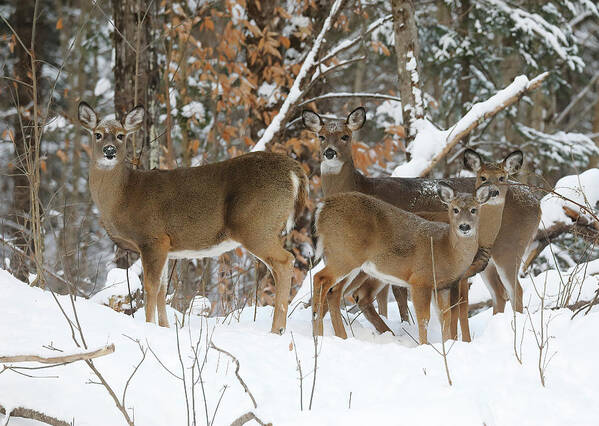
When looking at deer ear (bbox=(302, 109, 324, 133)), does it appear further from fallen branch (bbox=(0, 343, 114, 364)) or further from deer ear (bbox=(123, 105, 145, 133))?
fallen branch (bbox=(0, 343, 114, 364))

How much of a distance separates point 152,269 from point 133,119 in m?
1.34

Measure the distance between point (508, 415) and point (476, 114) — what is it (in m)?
4.51

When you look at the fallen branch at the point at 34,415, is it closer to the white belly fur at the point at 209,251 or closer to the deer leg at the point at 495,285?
the white belly fur at the point at 209,251

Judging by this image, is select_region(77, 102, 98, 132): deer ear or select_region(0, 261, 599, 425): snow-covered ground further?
select_region(77, 102, 98, 132): deer ear

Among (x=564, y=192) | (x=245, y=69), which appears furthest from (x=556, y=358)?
(x=245, y=69)

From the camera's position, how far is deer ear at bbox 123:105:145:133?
21.3 feet

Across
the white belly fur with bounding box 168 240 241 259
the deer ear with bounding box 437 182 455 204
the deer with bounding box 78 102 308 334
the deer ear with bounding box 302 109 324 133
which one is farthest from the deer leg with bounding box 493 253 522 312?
the white belly fur with bounding box 168 240 241 259

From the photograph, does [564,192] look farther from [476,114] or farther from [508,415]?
[508,415]

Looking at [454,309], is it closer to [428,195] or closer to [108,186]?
[428,195]

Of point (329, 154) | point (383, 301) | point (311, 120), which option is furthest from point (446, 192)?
point (311, 120)

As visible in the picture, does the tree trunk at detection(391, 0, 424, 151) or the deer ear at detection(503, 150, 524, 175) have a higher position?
the tree trunk at detection(391, 0, 424, 151)

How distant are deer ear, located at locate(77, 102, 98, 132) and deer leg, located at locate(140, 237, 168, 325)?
1111 millimetres

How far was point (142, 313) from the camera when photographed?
715cm

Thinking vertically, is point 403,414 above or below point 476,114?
below
